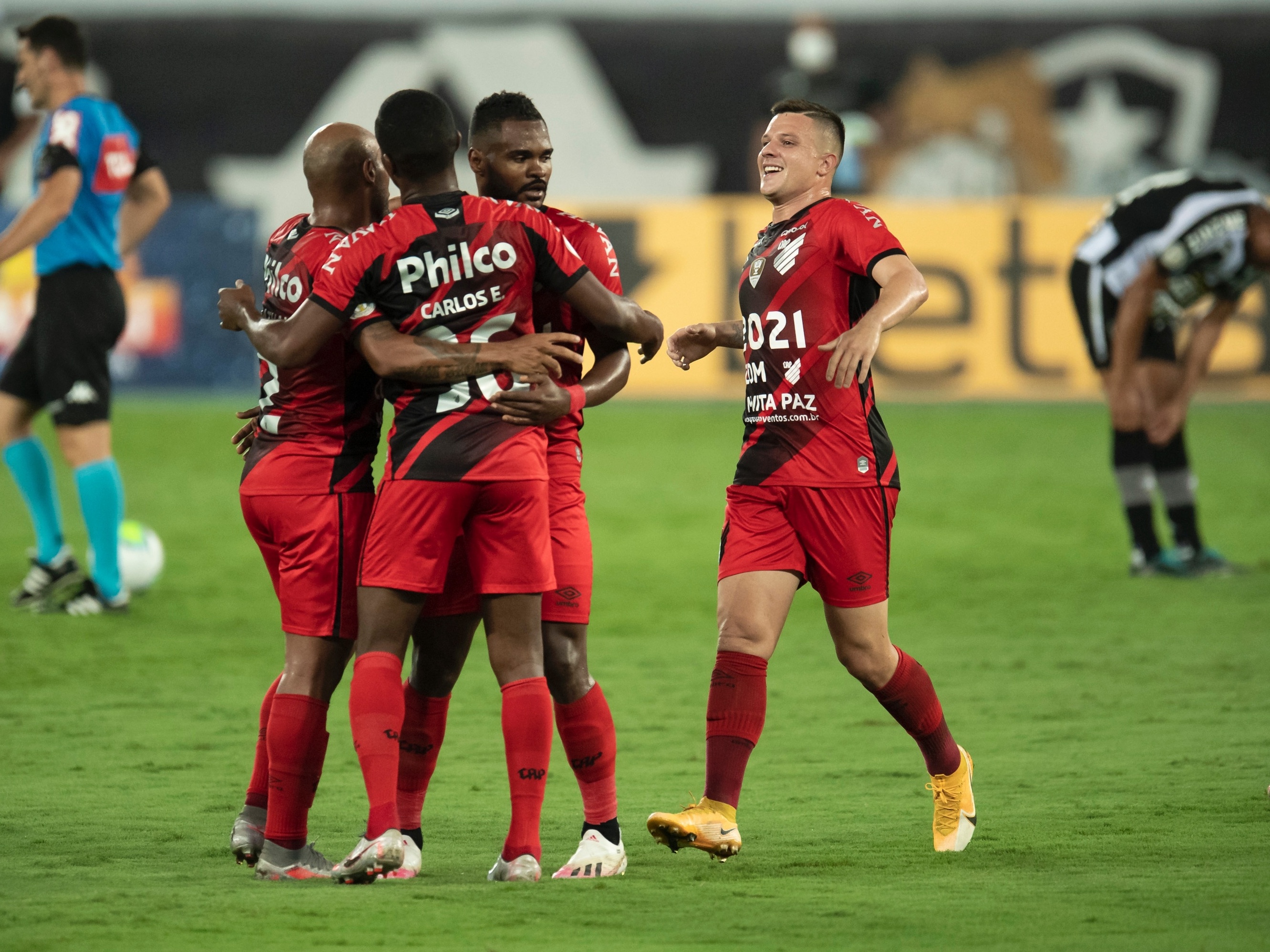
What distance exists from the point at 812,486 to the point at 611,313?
78cm

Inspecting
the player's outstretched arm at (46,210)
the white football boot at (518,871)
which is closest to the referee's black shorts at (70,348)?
the player's outstretched arm at (46,210)

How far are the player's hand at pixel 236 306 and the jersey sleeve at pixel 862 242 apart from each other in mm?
1555

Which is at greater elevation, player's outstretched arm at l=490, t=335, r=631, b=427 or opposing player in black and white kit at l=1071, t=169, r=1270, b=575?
opposing player in black and white kit at l=1071, t=169, r=1270, b=575

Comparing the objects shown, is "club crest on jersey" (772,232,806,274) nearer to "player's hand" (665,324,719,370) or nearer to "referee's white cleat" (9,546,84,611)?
"player's hand" (665,324,719,370)

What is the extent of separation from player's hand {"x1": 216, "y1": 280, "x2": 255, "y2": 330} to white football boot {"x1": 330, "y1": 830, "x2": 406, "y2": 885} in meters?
1.33

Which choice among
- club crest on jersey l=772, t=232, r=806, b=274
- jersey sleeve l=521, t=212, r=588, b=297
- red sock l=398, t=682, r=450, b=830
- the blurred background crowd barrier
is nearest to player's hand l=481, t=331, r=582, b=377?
jersey sleeve l=521, t=212, r=588, b=297

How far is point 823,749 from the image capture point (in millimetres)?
5910

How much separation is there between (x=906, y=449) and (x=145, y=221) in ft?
Result: 24.6

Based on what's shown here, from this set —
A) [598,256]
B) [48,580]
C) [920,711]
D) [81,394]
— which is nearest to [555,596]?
[598,256]

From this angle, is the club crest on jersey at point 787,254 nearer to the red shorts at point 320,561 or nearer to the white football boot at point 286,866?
the red shorts at point 320,561

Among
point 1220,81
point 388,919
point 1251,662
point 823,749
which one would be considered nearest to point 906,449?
point 1251,662

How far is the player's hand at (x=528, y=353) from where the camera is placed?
417cm

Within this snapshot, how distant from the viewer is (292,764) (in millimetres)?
4215

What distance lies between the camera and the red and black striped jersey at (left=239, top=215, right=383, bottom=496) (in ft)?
14.3
